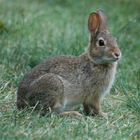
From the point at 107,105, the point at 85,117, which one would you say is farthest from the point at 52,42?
the point at 85,117

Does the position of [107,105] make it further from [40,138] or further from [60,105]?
[40,138]

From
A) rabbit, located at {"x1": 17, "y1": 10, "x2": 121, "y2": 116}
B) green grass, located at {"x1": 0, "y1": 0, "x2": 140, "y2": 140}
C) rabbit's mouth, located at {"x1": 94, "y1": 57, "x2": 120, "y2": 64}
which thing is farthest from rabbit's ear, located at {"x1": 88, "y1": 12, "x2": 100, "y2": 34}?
green grass, located at {"x1": 0, "y1": 0, "x2": 140, "y2": 140}

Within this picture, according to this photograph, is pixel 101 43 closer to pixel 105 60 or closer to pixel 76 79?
pixel 105 60

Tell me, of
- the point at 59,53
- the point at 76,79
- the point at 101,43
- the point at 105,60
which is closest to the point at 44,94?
the point at 76,79

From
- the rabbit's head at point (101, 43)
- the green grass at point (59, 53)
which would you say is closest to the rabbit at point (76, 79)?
the rabbit's head at point (101, 43)

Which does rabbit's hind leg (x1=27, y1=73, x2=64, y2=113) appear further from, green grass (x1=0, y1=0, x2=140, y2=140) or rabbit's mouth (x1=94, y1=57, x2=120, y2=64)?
rabbit's mouth (x1=94, y1=57, x2=120, y2=64)
